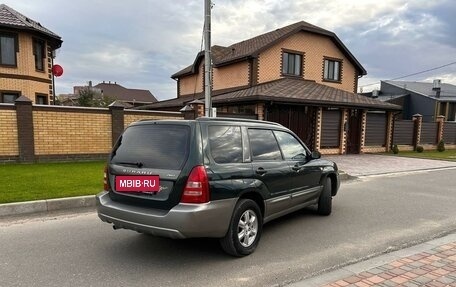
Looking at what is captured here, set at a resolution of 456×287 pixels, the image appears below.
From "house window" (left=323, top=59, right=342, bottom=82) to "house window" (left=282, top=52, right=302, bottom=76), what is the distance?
2.22m

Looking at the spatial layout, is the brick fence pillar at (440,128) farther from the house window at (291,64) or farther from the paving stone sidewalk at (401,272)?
the paving stone sidewalk at (401,272)

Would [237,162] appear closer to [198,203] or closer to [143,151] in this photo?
[198,203]

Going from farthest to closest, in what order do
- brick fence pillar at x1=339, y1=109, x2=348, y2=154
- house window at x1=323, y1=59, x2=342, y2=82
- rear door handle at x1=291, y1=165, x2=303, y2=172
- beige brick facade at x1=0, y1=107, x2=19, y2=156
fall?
house window at x1=323, y1=59, x2=342, y2=82
brick fence pillar at x1=339, y1=109, x2=348, y2=154
beige brick facade at x1=0, y1=107, x2=19, y2=156
rear door handle at x1=291, y1=165, x2=303, y2=172

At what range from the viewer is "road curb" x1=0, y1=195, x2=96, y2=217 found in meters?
5.81

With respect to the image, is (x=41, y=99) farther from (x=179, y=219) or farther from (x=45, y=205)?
(x=179, y=219)

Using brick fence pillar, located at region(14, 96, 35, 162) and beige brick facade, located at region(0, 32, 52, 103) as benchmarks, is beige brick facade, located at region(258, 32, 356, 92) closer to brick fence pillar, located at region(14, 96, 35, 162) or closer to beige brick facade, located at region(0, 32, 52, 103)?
brick fence pillar, located at region(14, 96, 35, 162)

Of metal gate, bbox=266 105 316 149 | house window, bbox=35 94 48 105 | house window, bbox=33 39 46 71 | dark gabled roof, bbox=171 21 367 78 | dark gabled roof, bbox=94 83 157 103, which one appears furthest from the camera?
dark gabled roof, bbox=94 83 157 103

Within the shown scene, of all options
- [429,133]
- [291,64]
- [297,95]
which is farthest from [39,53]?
[429,133]

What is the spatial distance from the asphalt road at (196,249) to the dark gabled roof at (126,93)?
5951cm

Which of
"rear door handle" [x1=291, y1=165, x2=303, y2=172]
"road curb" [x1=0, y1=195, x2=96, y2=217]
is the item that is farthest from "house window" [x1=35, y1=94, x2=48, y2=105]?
"rear door handle" [x1=291, y1=165, x2=303, y2=172]

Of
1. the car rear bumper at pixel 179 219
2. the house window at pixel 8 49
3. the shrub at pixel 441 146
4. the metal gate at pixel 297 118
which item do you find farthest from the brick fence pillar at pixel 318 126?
the house window at pixel 8 49

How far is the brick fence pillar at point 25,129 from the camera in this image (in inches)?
431

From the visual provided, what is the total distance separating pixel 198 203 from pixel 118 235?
Result: 185 centimetres

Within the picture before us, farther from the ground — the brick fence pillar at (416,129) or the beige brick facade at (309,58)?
the beige brick facade at (309,58)
